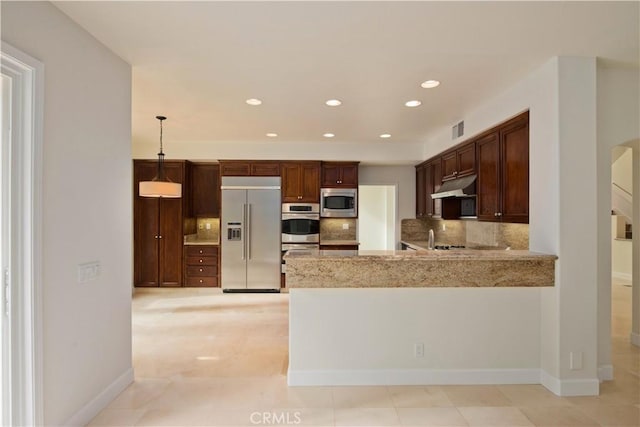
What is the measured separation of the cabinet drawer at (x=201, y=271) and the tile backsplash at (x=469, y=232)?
3548 millimetres

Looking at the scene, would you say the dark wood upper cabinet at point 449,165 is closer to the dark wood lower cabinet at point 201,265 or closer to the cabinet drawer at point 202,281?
the dark wood lower cabinet at point 201,265

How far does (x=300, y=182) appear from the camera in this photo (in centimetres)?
580

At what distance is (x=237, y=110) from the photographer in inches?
153

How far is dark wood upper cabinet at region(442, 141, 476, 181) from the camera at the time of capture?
13.1 ft

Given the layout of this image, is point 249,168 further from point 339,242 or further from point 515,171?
point 515,171

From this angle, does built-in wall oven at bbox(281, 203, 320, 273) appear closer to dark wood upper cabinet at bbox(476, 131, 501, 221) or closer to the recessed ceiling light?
dark wood upper cabinet at bbox(476, 131, 501, 221)

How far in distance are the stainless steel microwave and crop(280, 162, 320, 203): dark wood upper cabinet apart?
14 centimetres

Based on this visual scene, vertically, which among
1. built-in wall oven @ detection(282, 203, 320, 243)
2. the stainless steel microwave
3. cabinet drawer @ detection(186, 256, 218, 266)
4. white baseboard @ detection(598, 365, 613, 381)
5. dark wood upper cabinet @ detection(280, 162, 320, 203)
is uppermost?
dark wood upper cabinet @ detection(280, 162, 320, 203)

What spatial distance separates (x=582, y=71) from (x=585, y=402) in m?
2.45

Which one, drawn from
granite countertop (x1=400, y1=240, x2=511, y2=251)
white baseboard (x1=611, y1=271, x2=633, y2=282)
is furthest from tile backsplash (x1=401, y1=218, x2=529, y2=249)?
white baseboard (x1=611, y1=271, x2=633, y2=282)

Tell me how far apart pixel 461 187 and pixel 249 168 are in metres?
3.39

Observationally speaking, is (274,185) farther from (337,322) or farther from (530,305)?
(530,305)

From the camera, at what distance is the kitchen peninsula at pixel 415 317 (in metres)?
2.60

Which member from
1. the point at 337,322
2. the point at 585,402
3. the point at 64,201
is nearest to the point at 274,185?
the point at 337,322
